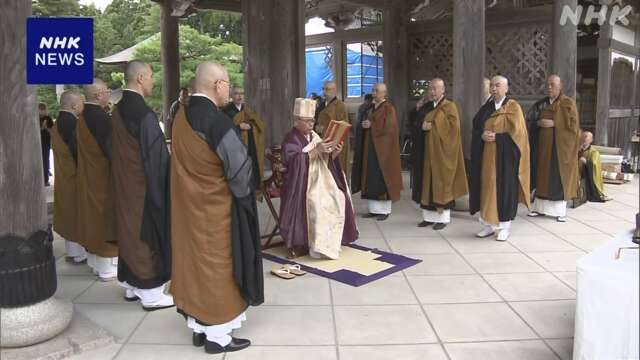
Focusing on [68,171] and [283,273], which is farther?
[68,171]

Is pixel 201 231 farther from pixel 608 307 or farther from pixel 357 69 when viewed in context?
pixel 357 69

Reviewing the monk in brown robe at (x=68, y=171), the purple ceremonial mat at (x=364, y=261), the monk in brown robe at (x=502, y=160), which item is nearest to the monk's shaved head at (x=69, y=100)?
the monk in brown robe at (x=68, y=171)

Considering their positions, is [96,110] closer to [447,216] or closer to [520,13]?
[447,216]

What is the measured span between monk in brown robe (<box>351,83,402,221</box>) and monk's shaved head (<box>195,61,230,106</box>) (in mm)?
3783

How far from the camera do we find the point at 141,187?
3914 mm

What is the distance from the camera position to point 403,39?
1055 cm

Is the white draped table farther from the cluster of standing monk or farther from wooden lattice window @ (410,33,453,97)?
wooden lattice window @ (410,33,453,97)

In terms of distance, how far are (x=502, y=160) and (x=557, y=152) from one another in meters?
1.46

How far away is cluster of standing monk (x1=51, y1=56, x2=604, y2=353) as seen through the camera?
3.22 meters

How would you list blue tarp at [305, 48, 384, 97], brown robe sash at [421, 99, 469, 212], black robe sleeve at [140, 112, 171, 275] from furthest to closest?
blue tarp at [305, 48, 384, 97] < brown robe sash at [421, 99, 469, 212] < black robe sleeve at [140, 112, 171, 275]

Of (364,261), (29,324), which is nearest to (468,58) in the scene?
(364,261)

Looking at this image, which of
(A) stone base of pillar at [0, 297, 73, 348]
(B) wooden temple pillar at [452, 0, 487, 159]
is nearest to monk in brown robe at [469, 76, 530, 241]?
(B) wooden temple pillar at [452, 0, 487, 159]

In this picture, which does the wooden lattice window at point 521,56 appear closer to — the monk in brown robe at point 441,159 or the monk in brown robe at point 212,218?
the monk in brown robe at point 441,159

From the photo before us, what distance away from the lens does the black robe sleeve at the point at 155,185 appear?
3.78 metres
